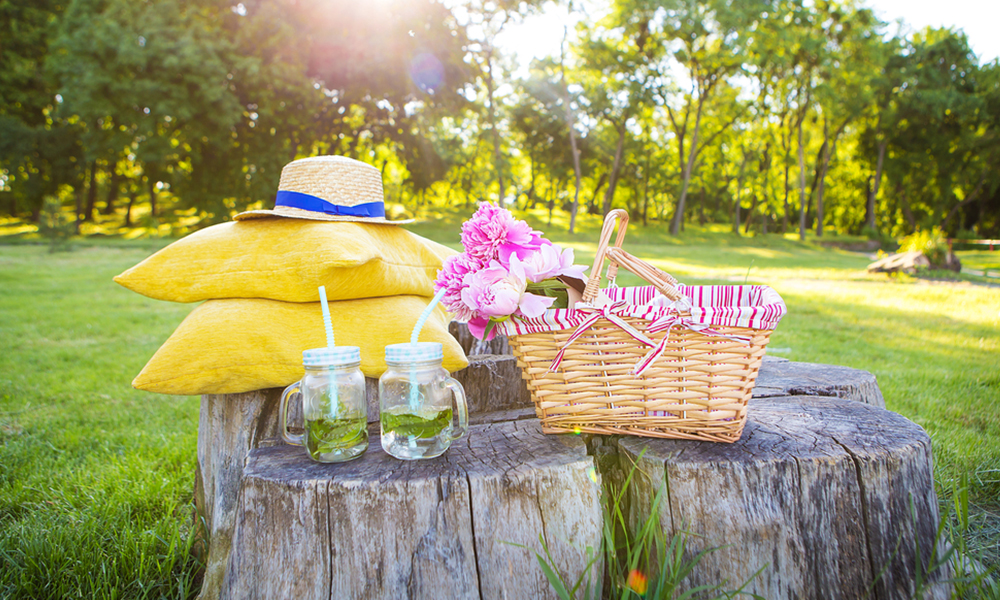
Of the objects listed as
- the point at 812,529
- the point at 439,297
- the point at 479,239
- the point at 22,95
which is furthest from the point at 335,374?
the point at 22,95

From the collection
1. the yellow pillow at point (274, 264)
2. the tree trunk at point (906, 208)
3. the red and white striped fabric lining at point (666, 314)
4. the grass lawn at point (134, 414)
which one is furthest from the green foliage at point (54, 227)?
→ the tree trunk at point (906, 208)

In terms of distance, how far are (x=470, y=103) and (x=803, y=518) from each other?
23.7 m

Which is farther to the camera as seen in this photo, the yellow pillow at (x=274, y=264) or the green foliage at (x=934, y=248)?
the green foliage at (x=934, y=248)

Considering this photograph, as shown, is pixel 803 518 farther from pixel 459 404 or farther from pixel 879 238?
A: pixel 879 238

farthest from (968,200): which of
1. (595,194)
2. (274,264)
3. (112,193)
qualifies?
(112,193)

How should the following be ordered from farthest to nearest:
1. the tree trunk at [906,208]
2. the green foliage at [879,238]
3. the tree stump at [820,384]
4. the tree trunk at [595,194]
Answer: the tree trunk at [595,194] < the tree trunk at [906,208] < the green foliage at [879,238] < the tree stump at [820,384]

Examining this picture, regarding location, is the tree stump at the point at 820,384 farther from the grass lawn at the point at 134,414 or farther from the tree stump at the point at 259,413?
the grass lawn at the point at 134,414

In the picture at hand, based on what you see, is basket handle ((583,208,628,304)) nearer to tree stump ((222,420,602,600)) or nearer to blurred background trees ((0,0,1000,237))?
tree stump ((222,420,602,600))

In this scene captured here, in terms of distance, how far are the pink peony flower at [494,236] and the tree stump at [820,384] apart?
1.36 meters

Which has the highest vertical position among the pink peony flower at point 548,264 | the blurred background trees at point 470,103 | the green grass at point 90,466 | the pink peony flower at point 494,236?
the blurred background trees at point 470,103

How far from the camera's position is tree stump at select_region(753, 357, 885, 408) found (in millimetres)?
2230

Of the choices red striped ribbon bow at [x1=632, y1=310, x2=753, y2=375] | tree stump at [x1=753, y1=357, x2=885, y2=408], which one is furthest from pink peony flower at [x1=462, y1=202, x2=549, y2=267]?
tree stump at [x1=753, y1=357, x2=885, y2=408]

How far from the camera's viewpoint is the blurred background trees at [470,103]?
17969mm

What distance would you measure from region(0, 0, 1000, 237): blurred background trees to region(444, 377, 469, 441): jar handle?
1958cm
